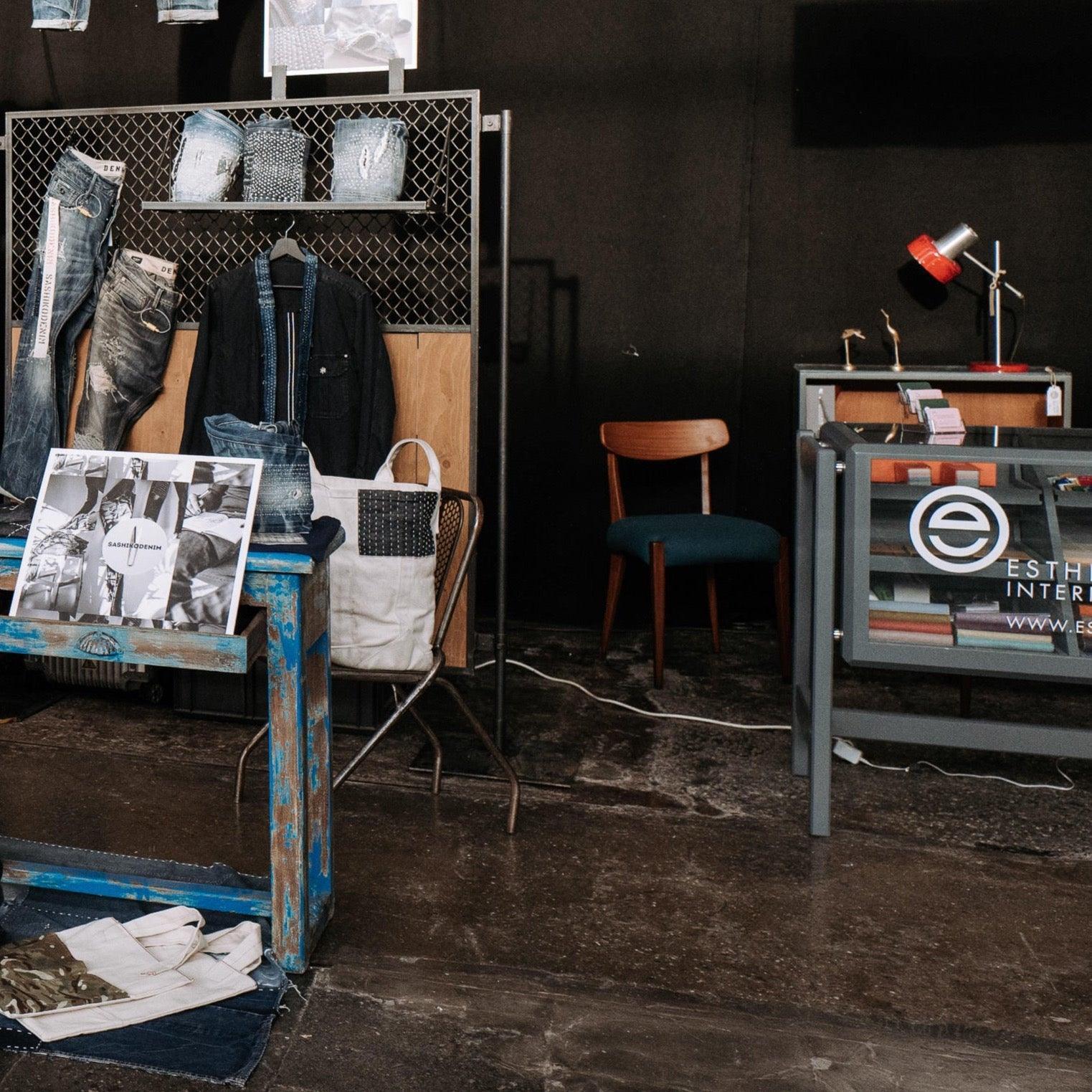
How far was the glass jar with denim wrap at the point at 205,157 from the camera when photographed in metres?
3.69

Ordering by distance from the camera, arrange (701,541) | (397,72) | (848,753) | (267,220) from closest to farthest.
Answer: (848,753) < (397,72) < (701,541) < (267,220)

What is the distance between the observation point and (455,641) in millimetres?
3678

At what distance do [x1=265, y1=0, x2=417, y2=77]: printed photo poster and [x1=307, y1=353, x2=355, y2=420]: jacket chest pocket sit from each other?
2.93 feet

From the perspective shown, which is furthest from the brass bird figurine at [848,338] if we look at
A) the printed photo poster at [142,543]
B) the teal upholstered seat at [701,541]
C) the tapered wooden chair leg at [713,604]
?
the printed photo poster at [142,543]

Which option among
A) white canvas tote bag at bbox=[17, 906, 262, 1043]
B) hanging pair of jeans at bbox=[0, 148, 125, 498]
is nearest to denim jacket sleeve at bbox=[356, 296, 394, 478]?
hanging pair of jeans at bbox=[0, 148, 125, 498]

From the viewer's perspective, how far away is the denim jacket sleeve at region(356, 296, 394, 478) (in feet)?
11.7

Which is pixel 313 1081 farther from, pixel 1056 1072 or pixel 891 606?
pixel 891 606

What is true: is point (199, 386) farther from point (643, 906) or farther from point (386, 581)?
point (643, 906)

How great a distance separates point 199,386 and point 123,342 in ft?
1.11

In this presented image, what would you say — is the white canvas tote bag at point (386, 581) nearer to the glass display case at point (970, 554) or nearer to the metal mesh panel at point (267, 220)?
the glass display case at point (970, 554)

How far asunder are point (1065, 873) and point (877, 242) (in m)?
2.85

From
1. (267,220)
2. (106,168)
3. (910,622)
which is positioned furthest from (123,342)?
(910,622)

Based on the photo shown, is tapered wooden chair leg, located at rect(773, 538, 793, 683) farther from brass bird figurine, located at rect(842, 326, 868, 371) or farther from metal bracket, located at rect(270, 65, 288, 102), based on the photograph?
metal bracket, located at rect(270, 65, 288, 102)

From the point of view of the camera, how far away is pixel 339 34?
3.54 meters
